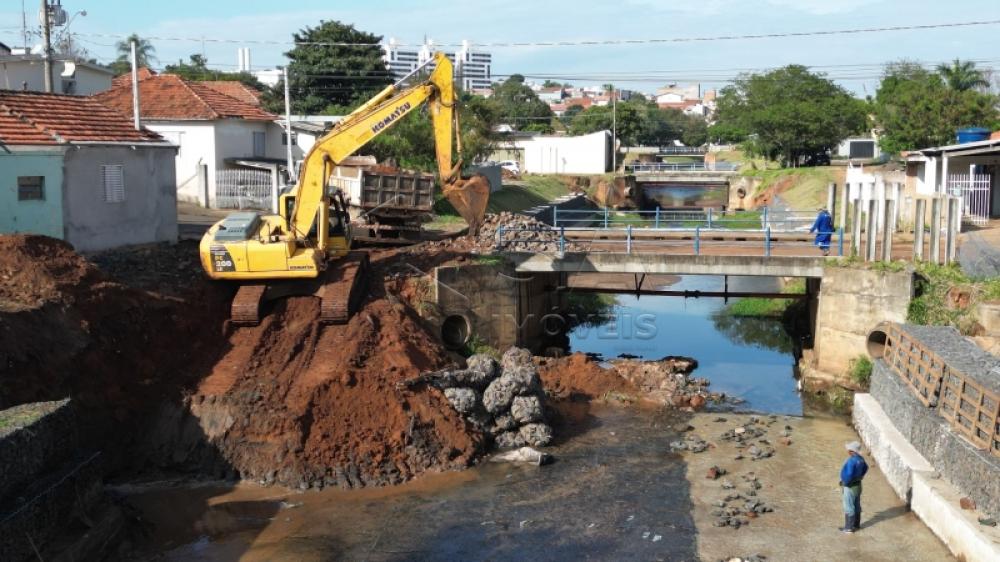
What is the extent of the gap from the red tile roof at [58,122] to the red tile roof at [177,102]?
486 inches

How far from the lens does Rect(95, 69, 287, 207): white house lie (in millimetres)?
39031

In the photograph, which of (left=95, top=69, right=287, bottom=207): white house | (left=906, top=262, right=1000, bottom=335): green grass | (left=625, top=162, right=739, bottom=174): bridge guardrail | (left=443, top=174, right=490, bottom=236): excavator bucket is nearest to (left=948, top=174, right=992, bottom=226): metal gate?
(left=906, top=262, right=1000, bottom=335): green grass

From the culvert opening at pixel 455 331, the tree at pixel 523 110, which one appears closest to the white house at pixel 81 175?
the culvert opening at pixel 455 331

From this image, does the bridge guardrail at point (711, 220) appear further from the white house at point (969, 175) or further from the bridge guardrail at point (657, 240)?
the white house at point (969, 175)

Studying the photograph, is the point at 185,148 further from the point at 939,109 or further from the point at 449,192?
the point at 939,109

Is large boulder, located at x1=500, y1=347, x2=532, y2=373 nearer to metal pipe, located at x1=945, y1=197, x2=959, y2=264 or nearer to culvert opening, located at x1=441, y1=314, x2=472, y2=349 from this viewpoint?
culvert opening, located at x1=441, y1=314, x2=472, y2=349

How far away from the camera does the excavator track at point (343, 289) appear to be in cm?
2228

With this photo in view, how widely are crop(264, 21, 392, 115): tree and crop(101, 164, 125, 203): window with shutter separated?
34.9 m

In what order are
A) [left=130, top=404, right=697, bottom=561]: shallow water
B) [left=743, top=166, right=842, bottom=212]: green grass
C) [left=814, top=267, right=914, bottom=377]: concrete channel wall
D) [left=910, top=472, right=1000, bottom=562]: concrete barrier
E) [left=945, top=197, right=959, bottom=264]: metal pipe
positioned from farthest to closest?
[left=743, top=166, right=842, bottom=212]: green grass
[left=945, top=197, right=959, bottom=264]: metal pipe
[left=814, top=267, right=914, bottom=377]: concrete channel wall
[left=130, top=404, right=697, bottom=561]: shallow water
[left=910, top=472, right=1000, bottom=562]: concrete barrier

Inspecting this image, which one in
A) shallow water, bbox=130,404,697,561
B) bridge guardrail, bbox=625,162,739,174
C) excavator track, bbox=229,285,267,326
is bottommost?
shallow water, bbox=130,404,697,561

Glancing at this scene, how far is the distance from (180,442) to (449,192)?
8.45 metres

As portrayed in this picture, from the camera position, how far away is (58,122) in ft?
84.8

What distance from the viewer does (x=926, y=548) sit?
1549 centimetres

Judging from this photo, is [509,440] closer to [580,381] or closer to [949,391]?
[580,381]
